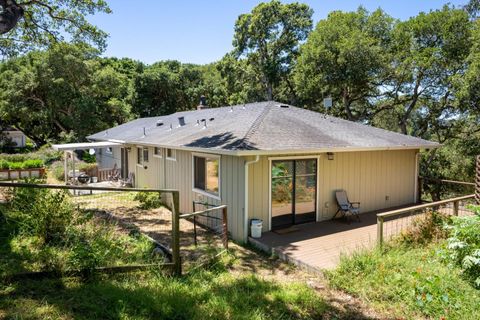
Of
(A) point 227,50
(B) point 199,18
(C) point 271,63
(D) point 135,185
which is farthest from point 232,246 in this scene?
(A) point 227,50

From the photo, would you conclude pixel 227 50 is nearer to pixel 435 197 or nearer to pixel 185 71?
pixel 185 71

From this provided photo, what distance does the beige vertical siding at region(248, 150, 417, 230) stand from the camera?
8.36m

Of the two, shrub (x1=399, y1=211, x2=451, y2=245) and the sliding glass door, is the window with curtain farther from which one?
shrub (x1=399, y1=211, x2=451, y2=245)

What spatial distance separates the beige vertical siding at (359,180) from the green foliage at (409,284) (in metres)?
2.97

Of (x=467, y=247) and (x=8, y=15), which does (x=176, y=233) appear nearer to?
(x=467, y=247)

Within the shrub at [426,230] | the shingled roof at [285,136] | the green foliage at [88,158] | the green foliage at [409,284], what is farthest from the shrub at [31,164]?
the shrub at [426,230]

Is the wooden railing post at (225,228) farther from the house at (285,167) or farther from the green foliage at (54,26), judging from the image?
the green foliage at (54,26)

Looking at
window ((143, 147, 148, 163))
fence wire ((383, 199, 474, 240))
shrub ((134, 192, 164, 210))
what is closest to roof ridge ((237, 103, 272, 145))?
fence wire ((383, 199, 474, 240))

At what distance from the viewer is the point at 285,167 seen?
8.82m

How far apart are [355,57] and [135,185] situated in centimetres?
1378

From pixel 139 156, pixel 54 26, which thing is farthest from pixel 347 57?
pixel 54 26

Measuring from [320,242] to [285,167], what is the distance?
2.17 metres

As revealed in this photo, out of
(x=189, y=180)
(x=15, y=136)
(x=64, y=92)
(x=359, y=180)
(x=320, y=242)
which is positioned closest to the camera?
(x=320, y=242)

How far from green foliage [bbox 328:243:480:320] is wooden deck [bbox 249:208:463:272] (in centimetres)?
66
